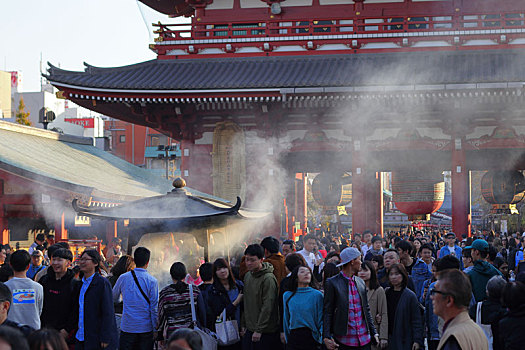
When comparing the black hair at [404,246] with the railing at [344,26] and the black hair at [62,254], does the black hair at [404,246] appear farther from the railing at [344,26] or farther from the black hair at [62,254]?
the railing at [344,26]

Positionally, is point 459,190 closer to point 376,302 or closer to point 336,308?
point 376,302

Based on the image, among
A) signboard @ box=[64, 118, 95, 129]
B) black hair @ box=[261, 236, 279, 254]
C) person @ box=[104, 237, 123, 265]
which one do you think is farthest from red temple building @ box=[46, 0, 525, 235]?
signboard @ box=[64, 118, 95, 129]

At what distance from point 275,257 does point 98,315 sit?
234 centimetres

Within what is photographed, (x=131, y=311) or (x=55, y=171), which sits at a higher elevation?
(x=55, y=171)

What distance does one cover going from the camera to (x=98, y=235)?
17.9 metres

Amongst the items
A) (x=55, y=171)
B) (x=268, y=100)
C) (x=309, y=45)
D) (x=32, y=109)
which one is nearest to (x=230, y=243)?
(x=55, y=171)

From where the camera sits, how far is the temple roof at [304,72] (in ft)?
56.3

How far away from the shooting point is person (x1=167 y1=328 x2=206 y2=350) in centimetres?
350

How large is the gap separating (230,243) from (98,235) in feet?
Result: 25.9

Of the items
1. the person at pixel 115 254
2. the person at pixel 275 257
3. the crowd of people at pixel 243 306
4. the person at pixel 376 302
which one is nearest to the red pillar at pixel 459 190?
the person at pixel 115 254

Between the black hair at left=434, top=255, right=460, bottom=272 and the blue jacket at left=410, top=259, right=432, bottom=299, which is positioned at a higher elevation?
the black hair at left=434, top=255, right=460, bottom=272

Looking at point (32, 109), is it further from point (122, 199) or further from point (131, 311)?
point (131, 311)

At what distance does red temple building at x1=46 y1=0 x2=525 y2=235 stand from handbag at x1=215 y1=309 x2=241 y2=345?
1098 centimetres

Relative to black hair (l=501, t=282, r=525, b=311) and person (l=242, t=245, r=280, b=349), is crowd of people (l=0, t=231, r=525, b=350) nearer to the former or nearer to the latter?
person (l=242, t=245, r=280, b=349)
